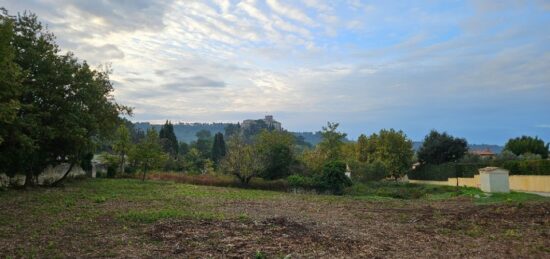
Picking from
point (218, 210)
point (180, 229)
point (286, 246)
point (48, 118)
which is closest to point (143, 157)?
point (48, 118)

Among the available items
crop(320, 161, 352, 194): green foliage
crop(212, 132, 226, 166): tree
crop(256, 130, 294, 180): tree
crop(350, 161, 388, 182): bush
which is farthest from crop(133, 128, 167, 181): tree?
crop(212, 132, 226, 166): tree

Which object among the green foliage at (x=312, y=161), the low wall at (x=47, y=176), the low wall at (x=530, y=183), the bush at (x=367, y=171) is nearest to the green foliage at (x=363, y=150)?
the bush at (x=367, y=171)

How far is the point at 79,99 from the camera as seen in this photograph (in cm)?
2466

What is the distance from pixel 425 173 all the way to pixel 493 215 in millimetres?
42470

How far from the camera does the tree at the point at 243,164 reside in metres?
36.3

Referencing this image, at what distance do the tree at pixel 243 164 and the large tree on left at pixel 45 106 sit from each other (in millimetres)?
12809

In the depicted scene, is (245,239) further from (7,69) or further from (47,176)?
(47,176)

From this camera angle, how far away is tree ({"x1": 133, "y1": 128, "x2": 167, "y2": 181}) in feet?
120

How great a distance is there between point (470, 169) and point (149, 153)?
29.1m

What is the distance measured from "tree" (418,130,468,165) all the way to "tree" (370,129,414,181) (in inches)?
131

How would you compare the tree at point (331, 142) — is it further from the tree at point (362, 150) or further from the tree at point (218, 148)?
the tree at point (218, 148)

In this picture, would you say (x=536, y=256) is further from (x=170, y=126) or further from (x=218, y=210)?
(x=170, y=126)

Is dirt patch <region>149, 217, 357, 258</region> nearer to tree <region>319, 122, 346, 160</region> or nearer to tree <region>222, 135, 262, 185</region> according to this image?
tree <region>222, 135, 262, 185</region>

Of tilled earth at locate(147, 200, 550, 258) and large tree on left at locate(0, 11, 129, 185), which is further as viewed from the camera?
large tree on left at locate(0, 11, 129, 185)
